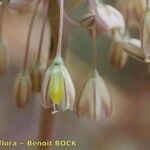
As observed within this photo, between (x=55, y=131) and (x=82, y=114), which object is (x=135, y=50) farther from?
(x=55, y=131)

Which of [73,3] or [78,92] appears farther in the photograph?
[78,92]

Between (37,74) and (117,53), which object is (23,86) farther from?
(117,53)

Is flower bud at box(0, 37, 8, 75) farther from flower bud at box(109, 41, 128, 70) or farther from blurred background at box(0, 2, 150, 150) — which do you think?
flower bud at box(109, 41, 128, 70)

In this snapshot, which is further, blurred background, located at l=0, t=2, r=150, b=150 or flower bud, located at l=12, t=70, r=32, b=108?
blurred background, located at l=0, t=2, r=150, b=150

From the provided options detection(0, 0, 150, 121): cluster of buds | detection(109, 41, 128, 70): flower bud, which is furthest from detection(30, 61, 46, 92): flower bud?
detection(109, 41, 128, 70): flower bud

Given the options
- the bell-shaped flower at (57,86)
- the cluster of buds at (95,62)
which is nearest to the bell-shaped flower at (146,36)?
the cluster of buds at (95,62)

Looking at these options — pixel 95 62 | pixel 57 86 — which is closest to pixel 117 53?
pixel 95 62

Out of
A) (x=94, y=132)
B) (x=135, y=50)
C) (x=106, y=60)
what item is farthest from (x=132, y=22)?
(x=94, y=132)
